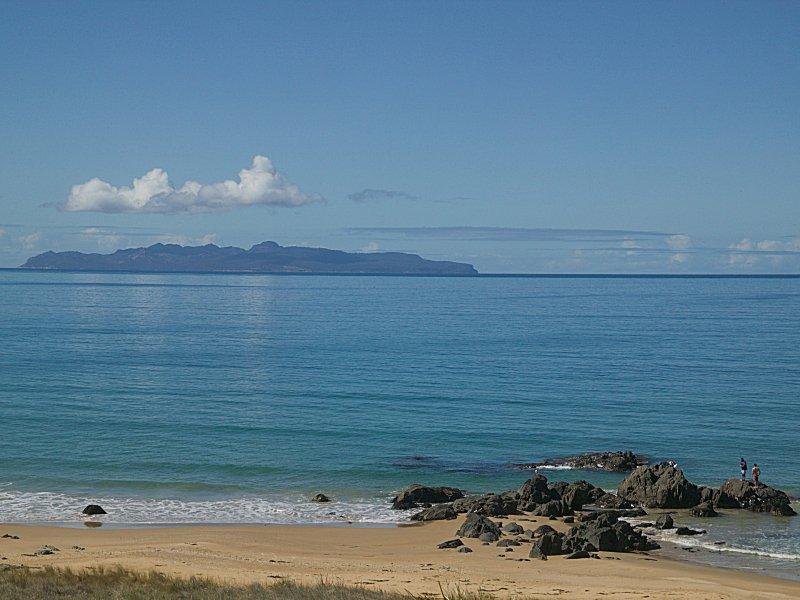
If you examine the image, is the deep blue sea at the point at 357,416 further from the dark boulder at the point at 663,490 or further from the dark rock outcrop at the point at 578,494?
the dark rock outcrop at the point at 578,494

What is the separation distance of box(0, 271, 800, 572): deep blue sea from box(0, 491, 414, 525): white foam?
5.0 inches

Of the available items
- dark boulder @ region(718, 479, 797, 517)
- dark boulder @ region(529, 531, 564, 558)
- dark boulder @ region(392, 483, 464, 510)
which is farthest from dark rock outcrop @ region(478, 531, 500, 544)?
dark boulder @ region(718, 479, 797, 517)

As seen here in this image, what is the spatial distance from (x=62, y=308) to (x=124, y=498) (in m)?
122

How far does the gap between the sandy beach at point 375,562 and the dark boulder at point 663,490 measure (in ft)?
17.0

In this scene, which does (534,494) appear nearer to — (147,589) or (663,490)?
(663,490)

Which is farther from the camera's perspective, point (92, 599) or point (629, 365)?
point (629, 365)

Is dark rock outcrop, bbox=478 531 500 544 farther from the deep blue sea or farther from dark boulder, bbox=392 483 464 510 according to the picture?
dark boulder, bbox=392 483 464 510

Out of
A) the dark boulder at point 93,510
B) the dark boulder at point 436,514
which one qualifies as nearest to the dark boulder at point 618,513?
the dark boulder at point 436,514

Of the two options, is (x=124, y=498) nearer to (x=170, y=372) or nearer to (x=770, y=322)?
(x=170, y=372)

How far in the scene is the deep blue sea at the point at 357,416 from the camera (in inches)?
1542

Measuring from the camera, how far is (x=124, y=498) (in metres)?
38.6

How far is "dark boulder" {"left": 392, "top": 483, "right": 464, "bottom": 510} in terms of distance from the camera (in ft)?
121

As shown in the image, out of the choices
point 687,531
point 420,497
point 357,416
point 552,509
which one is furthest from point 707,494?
point 357,416

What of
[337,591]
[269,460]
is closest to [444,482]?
[269,460]
